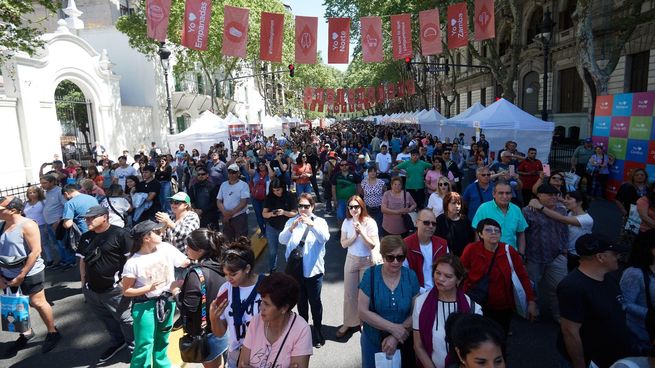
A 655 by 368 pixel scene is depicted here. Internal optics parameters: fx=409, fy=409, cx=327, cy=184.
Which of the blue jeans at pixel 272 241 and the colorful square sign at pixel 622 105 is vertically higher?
the colorful square sign at pixel 622 105

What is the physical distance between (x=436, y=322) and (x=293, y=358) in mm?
989

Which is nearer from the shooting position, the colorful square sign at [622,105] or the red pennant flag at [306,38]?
the colorful square sign at [622,105]

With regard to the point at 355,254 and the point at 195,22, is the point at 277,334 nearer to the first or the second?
the point at 355,254

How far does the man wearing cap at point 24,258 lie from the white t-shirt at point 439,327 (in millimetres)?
4232

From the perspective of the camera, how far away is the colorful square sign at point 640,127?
32.5 feet

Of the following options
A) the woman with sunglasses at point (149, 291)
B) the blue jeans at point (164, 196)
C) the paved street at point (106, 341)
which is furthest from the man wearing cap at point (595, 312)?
the blue jeans at point (164, 196)

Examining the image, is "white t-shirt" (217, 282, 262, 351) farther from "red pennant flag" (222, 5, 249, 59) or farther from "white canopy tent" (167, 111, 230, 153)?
"white canopy tent" (167, 111, 230, 153)

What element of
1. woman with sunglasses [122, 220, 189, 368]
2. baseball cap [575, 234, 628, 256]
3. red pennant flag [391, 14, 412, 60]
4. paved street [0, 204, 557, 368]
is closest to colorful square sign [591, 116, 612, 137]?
red pennant flag [391, 14, 412, 60]

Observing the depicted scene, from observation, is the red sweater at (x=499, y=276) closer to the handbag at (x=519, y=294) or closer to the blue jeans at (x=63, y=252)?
the handbag at (x=519, y=294)

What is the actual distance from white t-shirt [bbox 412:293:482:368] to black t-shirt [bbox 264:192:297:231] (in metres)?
3.56

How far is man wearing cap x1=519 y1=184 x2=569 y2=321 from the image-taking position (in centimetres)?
464

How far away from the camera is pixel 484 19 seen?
12.3 meters

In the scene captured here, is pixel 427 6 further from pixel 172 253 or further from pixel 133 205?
pixel 172 253

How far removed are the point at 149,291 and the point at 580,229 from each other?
180 inches
